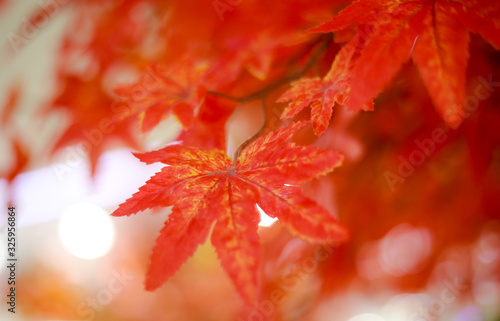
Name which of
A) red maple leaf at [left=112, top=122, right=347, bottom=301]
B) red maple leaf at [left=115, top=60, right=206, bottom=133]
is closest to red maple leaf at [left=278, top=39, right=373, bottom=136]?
red maple leaf at [left=112, top=122, right=347, bottom=301]

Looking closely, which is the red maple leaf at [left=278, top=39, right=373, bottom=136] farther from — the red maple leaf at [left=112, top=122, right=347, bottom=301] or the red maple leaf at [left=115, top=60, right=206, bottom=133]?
the red maple leaf at [left=115, top=60, right=206, bottom=133]

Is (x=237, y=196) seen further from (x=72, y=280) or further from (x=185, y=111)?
(x=72, y=280)

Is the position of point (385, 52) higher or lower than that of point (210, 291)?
lower

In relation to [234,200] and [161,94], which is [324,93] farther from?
[161,94]

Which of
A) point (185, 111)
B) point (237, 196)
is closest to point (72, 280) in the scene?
point (185, 111)

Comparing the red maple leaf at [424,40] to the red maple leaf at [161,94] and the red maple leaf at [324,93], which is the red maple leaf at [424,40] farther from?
the red maple leaf at [161,94]

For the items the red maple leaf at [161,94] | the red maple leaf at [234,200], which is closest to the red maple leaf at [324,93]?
the red maple leaf at [234,200]
